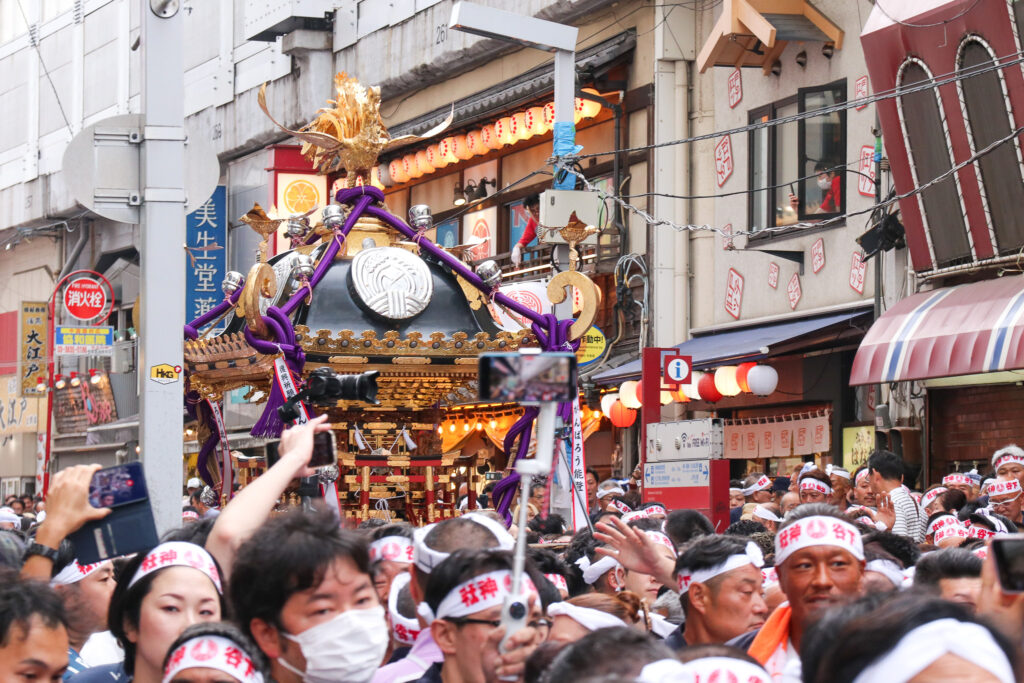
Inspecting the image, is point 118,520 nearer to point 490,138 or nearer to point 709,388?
point 709,388

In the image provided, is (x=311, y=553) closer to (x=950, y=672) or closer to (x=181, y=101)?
(x=950, y=672)

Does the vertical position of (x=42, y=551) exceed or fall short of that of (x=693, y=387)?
it falls short

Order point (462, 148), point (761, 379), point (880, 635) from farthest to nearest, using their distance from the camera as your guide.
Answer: point (462, 148) < point (761, 379) < point (880, 635)

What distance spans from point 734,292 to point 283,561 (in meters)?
17.6

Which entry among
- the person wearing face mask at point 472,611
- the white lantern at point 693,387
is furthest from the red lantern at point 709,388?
the person wearing face mask at point 472,611

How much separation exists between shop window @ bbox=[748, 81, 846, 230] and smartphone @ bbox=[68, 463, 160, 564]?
14.5 meters

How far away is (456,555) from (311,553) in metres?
0.63

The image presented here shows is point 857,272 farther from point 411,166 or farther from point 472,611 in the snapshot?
point 472,611

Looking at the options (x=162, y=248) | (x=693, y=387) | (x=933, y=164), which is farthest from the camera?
(x=693, y=387)

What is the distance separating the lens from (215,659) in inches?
151

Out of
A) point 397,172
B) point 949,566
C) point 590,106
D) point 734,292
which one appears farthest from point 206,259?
point 949,566

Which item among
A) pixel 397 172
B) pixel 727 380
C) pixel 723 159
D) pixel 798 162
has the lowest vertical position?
pixel 727 380

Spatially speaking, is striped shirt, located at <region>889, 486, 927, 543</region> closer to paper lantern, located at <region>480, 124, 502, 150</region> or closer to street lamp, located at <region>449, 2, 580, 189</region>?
street lamp, located at <region>449, 2, 580, 189</region>

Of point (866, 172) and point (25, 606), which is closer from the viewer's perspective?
point (25, 606)
